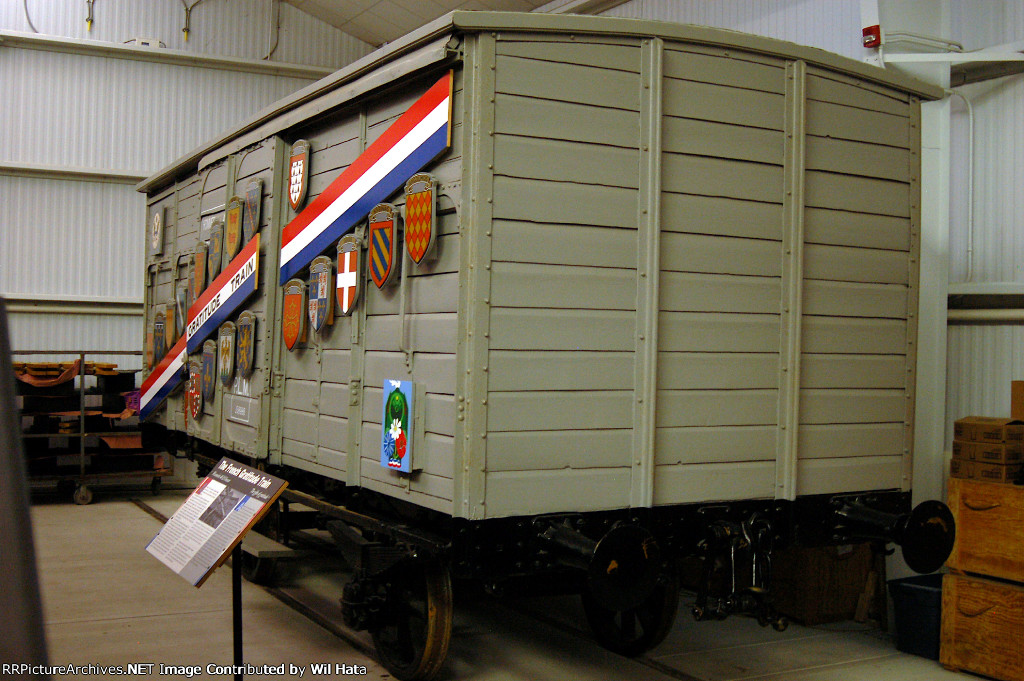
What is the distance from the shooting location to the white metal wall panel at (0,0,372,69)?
38.5ft

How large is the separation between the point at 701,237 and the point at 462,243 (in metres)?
1.13

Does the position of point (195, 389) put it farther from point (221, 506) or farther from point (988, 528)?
point (988, 528)

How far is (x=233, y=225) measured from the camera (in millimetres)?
6465

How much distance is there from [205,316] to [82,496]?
4.74 m

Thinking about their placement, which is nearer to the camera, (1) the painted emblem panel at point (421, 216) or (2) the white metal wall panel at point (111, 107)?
(1) the painted emblem panel at point (421, 216)

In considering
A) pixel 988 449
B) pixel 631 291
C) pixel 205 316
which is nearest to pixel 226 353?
pixel 205 316

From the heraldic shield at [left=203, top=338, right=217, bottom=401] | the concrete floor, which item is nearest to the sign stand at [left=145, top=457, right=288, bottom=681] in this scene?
the concrete floor

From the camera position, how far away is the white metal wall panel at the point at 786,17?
6203 mm

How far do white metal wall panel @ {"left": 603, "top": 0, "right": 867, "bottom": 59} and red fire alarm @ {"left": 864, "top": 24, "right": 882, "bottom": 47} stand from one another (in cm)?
14

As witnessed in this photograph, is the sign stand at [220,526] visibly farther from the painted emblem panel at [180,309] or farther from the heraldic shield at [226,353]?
the painted emblem panel at [180,309]

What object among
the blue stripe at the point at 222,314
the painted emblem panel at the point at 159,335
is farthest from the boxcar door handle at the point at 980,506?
the painted emblem panel at the point at 159,335

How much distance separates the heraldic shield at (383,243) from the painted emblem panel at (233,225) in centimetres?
212

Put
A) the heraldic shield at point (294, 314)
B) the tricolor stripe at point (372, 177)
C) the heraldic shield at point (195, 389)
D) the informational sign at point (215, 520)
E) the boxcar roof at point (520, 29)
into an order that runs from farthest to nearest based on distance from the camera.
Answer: the heraldic shield at point (195, 389), the heraldic shield at point (294, 314), the tricolor stripe at point (372, 177), the boxcar roof at point (520, 29), the informational sign at point (215, 520)

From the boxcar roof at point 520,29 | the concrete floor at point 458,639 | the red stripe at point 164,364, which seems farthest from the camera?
the red stripe at point 164,364
